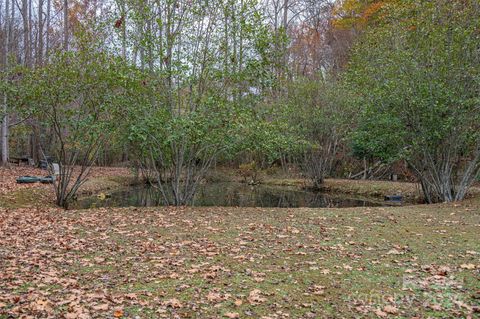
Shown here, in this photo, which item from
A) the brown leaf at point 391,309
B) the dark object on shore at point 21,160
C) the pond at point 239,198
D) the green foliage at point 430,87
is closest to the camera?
the brown leaf at point 391,309

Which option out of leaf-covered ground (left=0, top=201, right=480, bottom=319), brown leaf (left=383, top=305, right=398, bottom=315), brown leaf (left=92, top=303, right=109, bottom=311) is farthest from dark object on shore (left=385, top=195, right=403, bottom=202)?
brown leaf (left=92, top=303, right=109, bottom=311)

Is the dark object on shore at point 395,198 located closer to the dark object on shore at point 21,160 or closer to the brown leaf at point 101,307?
the brown leaf at point 101,307

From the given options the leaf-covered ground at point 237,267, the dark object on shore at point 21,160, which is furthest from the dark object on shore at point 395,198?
the dark object on shore at point 21,160

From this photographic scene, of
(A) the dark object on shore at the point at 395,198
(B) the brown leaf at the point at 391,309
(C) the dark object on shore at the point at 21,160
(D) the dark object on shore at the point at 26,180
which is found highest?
(C) the dark object on shore at the point at 21,160

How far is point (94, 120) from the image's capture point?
11.4m

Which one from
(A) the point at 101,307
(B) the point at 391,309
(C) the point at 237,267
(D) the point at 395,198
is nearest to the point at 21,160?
(D) the point at 395,198

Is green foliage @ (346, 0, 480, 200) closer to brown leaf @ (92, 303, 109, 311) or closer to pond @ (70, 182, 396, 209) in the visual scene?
pond @ (70, 182, 396, 209)

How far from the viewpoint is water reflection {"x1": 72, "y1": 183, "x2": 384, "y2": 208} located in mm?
15098

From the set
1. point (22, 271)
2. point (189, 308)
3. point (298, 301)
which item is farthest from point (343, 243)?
point (22, 271)

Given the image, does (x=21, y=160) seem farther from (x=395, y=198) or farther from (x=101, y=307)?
(x=101, y=307)

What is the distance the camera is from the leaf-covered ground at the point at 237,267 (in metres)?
4.33

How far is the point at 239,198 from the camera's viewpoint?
1758 cm

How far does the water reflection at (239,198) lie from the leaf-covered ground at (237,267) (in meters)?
5.82

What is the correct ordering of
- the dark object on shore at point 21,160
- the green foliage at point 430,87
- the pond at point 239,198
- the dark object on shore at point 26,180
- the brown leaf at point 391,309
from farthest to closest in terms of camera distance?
the dark object on shore at point 21,160, the pond at point 239,198, the dark object on shore at point 26,180, the green foliage at point 430,87, the brown leaf at point 391,309
